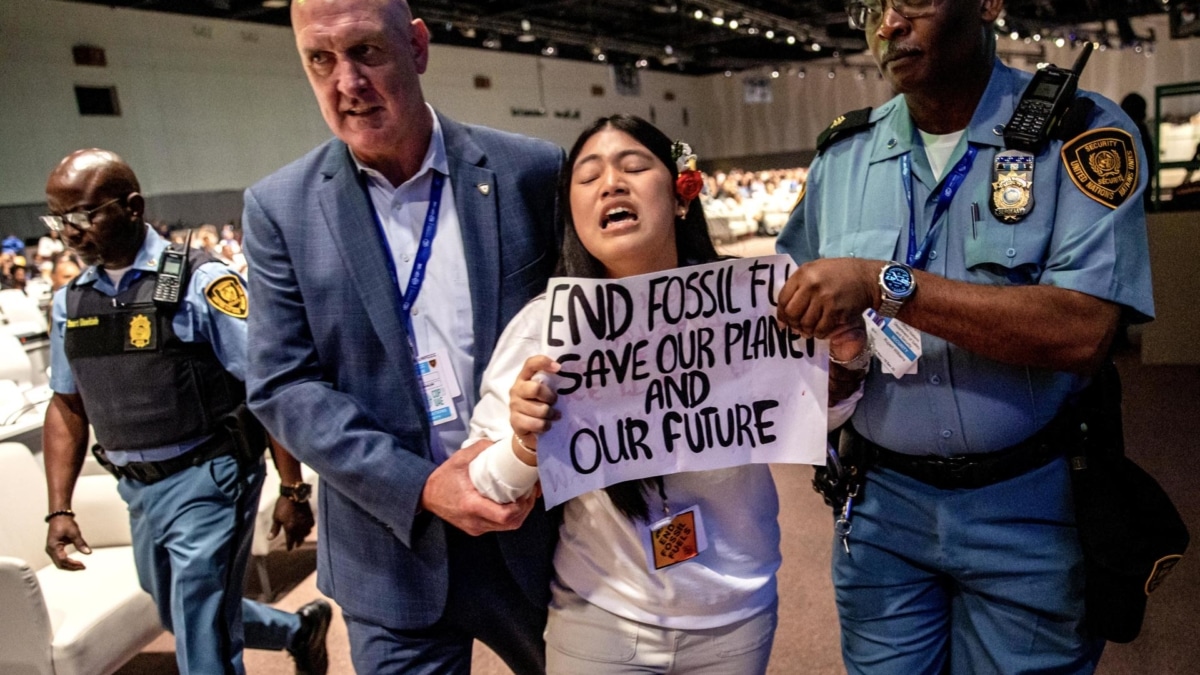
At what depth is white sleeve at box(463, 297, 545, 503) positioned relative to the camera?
118 centimetres

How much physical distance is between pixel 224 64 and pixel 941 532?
15.2m

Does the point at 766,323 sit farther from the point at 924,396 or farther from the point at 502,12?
the point at 502,12

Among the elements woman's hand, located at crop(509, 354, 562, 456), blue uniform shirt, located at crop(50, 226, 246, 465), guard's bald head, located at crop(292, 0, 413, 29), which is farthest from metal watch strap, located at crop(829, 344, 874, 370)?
blue uniform shirt, located at crop(50, 226, 246, 465)

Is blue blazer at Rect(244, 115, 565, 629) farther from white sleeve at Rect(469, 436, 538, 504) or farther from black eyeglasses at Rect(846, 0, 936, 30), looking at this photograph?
black eyeglasses at Rect(846, 0, 936, 30)

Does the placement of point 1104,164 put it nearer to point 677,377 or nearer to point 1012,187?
point 1012,187

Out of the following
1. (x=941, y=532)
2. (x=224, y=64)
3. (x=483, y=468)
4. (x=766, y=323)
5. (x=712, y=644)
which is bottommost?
(x=712, y=644)

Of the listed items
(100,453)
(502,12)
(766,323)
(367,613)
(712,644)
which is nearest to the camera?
(766,323)

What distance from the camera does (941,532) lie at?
4.37 ft

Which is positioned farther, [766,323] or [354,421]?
[354,421]

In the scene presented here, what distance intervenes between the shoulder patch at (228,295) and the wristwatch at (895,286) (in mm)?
1996

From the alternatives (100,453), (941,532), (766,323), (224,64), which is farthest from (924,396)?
(224,64)

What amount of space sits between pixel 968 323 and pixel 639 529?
58 centimetres

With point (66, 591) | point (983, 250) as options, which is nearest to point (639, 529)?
point (983, 250)

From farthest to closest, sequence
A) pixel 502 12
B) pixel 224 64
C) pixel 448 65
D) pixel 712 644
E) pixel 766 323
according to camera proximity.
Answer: pixel 448 65 → pixel 502 12 → pixel 224 64 → pixel 712 644 → pixel 766 323
